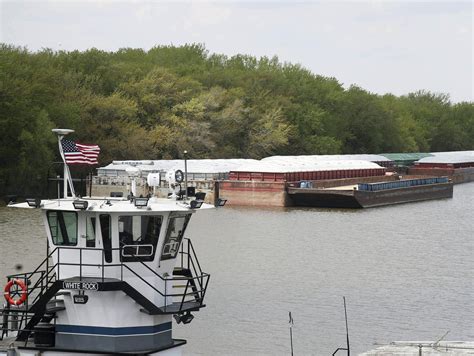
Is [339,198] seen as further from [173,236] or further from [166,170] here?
[173,236]

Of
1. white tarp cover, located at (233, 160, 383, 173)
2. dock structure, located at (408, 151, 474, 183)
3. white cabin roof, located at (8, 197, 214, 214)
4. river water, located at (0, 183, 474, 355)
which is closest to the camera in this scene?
white cabin roof, located at (8, 197, 214, 214)

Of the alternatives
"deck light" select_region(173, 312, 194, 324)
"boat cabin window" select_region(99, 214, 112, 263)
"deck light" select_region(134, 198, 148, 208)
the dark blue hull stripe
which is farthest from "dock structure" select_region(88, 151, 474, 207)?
"deck light" select_region(134, 198, 148, 208)

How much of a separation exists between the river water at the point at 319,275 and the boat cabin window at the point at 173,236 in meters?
9.58

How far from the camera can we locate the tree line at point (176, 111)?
7656 cm

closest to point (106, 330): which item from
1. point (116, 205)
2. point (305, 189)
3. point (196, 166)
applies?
point (116, 205)

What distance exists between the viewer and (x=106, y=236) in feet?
67.4

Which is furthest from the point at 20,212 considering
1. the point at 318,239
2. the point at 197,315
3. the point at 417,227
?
the point at 197,315

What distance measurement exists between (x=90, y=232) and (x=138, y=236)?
35.7 inches

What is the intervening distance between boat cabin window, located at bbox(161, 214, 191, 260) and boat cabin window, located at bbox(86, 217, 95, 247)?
1.38 m

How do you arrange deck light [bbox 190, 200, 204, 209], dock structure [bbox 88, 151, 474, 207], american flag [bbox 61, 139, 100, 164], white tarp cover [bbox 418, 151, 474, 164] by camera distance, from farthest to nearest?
white tarp cover [bbox 418, 151, 474, 164]
dock structure [bbox 88, 151, 474, 207]
american flag [bbox 61, 139, 100, 164]
deck light [bbox 190, 200, 204, 209]

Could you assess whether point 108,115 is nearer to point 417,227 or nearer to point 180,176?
point 417,227

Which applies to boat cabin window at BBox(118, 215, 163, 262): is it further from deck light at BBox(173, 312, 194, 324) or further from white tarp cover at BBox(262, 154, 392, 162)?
white tarp cover at BBox(262, 154, 392, 162)

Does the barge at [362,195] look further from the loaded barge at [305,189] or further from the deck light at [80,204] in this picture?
the deck light at [80,204]

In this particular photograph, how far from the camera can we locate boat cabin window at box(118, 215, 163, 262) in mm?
20547
